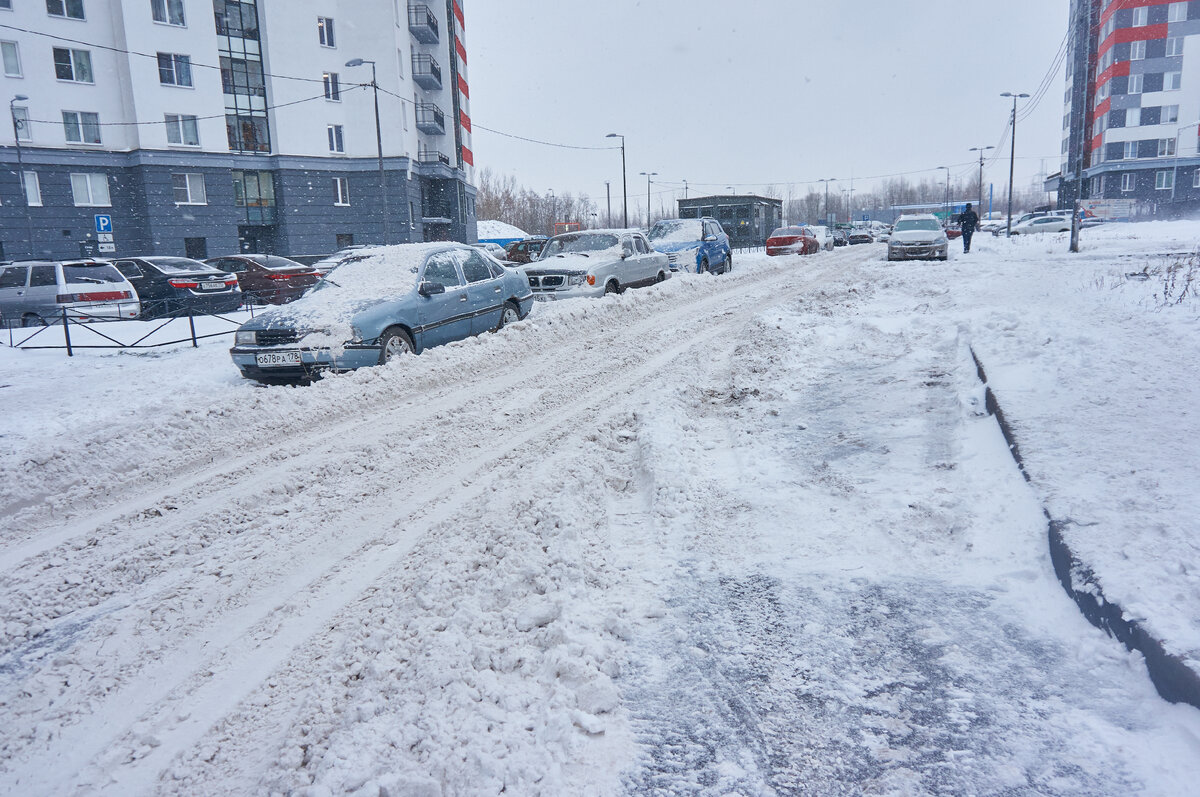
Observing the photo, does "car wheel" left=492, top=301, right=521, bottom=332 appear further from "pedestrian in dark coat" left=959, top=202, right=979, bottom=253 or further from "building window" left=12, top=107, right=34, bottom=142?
"building window" left=12, top=107, right=34, bottom=142

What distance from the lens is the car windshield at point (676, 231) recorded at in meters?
21.2

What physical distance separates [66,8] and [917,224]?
127ft

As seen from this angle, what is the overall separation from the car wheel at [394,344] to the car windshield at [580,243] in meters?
6.68

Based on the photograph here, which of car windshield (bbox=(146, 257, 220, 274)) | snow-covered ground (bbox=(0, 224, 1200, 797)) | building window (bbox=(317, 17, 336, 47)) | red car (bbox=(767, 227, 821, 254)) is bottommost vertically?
snow-covered ground (bbox=(0, 224, 1200, 797))

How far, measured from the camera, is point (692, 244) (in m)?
21.0

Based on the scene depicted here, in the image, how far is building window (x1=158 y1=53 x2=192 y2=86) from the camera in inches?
1353

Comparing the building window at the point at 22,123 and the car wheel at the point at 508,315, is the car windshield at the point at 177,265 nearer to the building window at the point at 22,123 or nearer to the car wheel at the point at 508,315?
the car wheel at the point at 508,315

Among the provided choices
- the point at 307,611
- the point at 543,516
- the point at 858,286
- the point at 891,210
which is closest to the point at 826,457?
the point at 543,516

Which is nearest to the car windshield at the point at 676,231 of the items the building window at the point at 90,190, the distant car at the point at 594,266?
the distant car at the point at 594,266

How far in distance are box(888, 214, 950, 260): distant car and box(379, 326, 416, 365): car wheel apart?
2015 centimetres

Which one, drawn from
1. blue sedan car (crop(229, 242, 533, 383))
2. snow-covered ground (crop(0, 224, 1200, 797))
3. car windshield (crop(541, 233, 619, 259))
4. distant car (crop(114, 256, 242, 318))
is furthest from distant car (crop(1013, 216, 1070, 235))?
distant car (crop(114, 256, 242, 318))

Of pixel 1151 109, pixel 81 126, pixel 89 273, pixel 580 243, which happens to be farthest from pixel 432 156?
pixel 1151 109

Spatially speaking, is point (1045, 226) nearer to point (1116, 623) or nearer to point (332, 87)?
point (332, 87)

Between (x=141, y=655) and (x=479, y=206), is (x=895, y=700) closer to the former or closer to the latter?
(x=141, y=655)
